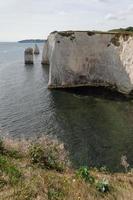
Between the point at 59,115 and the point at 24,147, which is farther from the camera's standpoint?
the point at 59,115

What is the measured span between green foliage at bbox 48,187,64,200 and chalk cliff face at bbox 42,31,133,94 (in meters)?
50.9

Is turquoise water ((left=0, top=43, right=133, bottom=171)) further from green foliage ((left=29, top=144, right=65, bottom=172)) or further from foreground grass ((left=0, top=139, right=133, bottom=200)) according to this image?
foreground grass ((left=0, top=139, right=133, bottom=200))

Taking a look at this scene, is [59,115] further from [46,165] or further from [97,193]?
[97,193]

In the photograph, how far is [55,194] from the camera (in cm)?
1232

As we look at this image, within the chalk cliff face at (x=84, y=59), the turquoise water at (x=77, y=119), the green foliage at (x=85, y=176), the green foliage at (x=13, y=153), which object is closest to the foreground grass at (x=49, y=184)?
the green foliage at (x=85, y=176)

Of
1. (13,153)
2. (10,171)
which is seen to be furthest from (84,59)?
(10,171)

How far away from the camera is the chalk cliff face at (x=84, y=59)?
209 feet

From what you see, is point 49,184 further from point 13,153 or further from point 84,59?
point 84,59

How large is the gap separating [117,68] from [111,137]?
2720cm

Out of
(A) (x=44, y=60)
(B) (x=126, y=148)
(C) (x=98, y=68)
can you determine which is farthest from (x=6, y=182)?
(A) (x=44, y=60)

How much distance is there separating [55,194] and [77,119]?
31.8 metres

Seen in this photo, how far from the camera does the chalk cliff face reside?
63750 millimetres

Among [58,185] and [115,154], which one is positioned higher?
[58,185]

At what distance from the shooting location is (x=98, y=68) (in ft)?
216
